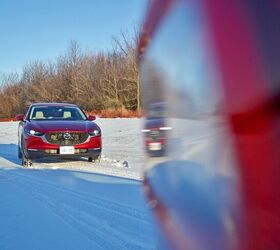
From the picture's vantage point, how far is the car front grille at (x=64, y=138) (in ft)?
28.9

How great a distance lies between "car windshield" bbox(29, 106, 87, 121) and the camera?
385 inches

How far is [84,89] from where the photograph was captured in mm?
55531

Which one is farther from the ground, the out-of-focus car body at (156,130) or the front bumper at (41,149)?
the out-of-focus car body at (156,130)

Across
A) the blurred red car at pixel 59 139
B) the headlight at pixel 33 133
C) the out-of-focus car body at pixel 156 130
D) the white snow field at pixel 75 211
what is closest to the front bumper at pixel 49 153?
the blurred red car at pixel 59 139

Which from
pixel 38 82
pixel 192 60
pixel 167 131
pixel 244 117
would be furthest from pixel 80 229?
pixel 38 82

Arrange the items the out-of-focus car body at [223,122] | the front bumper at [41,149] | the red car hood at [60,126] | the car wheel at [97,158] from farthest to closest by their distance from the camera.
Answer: the car wheel at [97,158]
the red car hood at [60,126]
the front bumper at [41,149]
the out-of-focus car body at [223,122]

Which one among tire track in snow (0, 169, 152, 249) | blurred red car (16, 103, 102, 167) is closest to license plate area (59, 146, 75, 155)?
blurred red car (16, 103, 102, 167)

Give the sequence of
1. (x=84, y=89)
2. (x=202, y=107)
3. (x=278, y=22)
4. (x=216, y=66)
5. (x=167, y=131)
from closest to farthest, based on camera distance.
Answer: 1. (x=278, y=22)
2. (x=216, y=66)
3. (x=202, y=107)
4. (x=167, y=131)
5. (x=84, y=89)

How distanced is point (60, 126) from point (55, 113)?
3.40 ft

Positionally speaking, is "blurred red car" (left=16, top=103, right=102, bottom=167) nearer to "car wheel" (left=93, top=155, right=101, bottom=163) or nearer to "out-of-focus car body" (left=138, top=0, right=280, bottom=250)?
"car wheel" (left=93, top=155, right=101, bottom=163)

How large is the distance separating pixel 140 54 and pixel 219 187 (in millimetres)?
1356

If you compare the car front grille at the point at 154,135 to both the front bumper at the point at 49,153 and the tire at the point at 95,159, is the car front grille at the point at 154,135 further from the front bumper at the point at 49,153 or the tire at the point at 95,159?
the tire at the point at 95,159

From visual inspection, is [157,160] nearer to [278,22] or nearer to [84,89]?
[278,22]

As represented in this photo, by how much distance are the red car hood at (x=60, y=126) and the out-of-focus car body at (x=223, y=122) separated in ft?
23.9
